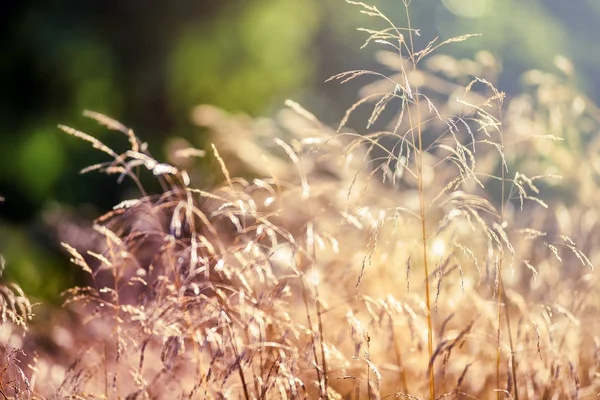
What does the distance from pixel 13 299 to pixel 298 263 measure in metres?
0.68

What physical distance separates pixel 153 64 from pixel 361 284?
6.31 metres

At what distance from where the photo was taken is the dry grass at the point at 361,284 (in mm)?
1619

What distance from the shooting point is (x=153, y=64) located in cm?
872

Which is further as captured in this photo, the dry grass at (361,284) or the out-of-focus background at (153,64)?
the out-of-focus background at (153,64)

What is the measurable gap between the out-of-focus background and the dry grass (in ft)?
14.8

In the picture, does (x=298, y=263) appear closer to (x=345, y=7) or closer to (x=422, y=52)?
(x=422, y=52)

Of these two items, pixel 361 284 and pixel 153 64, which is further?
pixel 153 64

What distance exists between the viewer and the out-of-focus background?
28.1 ft

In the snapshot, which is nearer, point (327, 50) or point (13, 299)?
point (13, 299)

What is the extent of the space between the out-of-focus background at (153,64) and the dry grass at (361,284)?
4504mm

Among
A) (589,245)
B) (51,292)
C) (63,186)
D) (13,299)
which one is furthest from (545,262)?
(63,186)

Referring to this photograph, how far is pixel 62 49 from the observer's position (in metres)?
8.91

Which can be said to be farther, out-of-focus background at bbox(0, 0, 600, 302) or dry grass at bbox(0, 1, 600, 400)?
out-of-focus background at bbox(0, 0, 600, 302)

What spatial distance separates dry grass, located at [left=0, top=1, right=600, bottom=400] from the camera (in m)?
1.62
